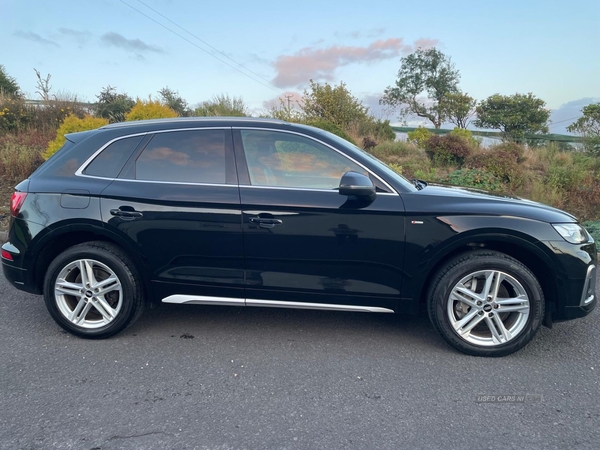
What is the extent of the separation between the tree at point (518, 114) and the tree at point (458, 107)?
1921 mm

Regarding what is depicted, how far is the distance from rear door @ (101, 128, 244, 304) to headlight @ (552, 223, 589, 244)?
2.41m

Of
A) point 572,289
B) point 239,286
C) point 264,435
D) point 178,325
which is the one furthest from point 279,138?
point 572,289

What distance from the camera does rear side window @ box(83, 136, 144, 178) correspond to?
3.71m

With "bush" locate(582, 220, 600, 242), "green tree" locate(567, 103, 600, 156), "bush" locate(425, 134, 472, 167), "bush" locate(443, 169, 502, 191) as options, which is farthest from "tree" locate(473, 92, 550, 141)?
"bush" locate(582, 220, 600, 242)

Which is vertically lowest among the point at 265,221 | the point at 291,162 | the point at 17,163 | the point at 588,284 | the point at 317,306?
the point at 317,306

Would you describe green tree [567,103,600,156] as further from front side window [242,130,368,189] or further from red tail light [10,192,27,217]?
red tail light [10,192,27,217]

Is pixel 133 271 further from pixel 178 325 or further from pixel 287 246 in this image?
pixel 287 246

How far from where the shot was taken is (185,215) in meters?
3.52

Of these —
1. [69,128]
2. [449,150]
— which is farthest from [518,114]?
[69,128]

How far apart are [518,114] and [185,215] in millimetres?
30479

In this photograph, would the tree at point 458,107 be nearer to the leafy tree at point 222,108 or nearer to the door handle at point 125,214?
the leafy tree at point 222,108

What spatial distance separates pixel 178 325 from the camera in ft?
13.2

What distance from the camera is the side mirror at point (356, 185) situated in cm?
327

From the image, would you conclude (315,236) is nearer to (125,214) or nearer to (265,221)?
(265,221)
